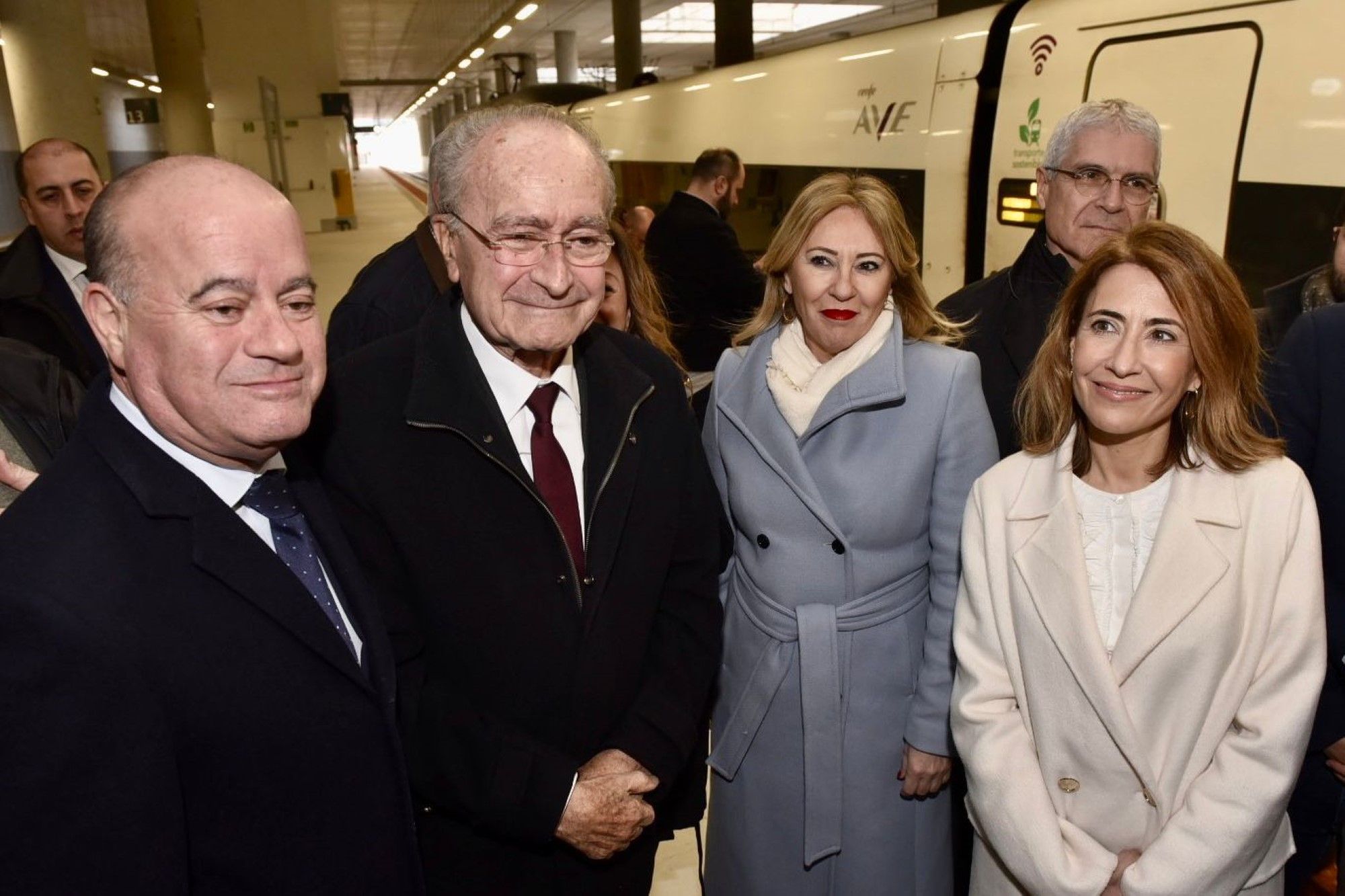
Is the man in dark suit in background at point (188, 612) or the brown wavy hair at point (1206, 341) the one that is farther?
the brown wavy hair at point (1206, 341)

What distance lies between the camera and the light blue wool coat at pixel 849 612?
193 centimetres

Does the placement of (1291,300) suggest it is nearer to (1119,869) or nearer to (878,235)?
(878,235)

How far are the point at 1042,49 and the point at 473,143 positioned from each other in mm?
3583

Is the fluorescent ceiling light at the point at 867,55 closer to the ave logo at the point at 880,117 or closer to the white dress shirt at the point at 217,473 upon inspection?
the ave logo at the point at 880,117

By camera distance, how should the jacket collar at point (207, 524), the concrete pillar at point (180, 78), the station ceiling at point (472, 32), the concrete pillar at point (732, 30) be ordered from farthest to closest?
the station ceiling at point (472, 32), the concrete pillar at point (180, 78), the concrete pillar at point (732, 30), the jacket collar at point (207, 524)

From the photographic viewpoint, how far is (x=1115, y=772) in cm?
157

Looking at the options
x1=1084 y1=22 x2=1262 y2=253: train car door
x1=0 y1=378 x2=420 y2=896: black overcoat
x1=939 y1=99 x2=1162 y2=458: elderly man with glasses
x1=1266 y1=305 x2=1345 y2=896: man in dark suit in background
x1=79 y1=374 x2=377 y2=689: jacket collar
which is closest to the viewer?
x1=0 y1=378 x2=420 y2=896: black overcoat

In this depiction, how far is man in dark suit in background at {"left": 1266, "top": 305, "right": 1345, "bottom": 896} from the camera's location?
172 centimetres

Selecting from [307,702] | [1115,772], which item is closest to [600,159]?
[307,702]

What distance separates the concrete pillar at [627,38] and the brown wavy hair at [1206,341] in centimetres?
1579

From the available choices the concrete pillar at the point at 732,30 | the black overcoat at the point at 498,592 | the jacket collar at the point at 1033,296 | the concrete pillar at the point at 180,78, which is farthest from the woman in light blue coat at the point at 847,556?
the concrete pillar at the point at 180,78

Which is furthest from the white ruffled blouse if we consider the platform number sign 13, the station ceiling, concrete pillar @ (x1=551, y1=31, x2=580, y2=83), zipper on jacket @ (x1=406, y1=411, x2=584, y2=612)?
concrete pillar @ (x1=551, y1=31, x2=580, y2=83)

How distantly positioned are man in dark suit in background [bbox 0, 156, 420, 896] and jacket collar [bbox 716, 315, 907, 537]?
0.95 m

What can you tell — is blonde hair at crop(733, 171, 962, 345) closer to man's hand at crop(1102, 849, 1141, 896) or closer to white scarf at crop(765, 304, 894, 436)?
white scarf at crop(765, 304, 894, 436)
